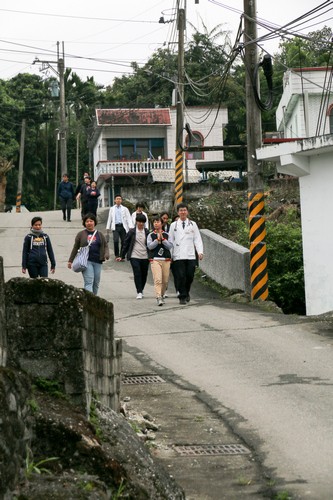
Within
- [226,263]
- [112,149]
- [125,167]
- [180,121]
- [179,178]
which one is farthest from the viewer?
[112,149]

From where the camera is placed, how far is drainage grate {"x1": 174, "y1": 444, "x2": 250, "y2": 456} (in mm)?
9031

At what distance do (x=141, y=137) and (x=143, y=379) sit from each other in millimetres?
51171

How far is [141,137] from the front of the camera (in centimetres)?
6281

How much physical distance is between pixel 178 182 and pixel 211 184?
3.35 m

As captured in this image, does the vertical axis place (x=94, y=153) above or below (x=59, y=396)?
above

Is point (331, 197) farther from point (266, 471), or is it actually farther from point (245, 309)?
point (266, 471)

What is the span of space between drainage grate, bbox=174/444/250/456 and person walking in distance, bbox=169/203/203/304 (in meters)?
10.2

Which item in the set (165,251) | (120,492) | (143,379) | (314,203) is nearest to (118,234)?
(165,251)

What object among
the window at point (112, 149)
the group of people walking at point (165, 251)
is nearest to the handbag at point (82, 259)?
the group of people walking at point (165, 251)

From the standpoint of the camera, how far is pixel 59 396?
7.40m

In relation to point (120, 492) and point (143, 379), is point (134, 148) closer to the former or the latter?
point (143, 379)

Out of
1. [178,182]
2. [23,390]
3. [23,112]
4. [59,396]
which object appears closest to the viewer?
[23,390]

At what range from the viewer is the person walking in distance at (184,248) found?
19562mm

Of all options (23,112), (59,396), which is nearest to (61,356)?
(59,396)
